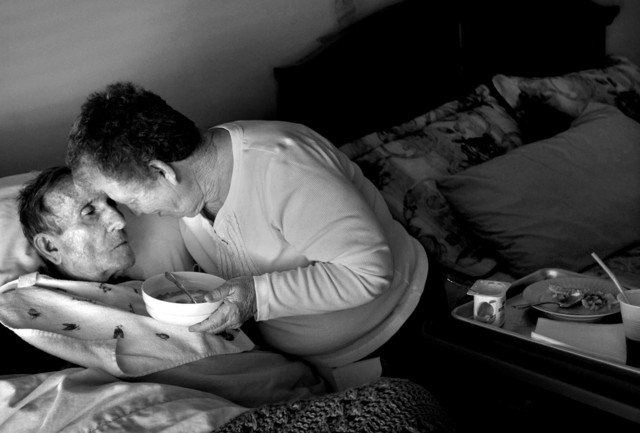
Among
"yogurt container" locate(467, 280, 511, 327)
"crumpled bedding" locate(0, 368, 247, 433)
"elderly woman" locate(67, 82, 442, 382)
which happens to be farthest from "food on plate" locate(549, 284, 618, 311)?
"crumpled bedding" locate(0, 368, 247, 433)

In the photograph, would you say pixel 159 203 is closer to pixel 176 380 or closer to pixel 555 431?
pixel 176 380

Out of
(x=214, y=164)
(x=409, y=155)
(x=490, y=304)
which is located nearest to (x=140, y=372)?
(x=214, y=164)

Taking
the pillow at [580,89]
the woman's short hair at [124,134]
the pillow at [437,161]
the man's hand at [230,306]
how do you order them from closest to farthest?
the woman's short hair at [124,134] → the man's hand at [230,306] → the pillow at [437,161] → the pillow at [580,89]

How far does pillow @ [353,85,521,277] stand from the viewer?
227cm

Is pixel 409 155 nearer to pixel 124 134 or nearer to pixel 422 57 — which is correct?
pixel 422 57

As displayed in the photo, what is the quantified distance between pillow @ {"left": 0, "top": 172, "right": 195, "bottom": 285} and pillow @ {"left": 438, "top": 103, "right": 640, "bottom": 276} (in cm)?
81

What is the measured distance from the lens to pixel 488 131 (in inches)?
101

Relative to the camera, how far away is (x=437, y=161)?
2.42 m

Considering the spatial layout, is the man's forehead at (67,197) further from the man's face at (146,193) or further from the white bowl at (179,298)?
the white bowl at (179,298)

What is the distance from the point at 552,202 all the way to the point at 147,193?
4.03ft

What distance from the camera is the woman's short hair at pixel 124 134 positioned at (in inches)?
60.5

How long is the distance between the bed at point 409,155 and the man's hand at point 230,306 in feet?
0.37

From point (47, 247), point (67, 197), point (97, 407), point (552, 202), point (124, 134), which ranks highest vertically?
point (124, 134)

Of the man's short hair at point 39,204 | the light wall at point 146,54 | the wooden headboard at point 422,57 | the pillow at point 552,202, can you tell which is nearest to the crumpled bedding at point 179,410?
the man's short hair at point 39,204
